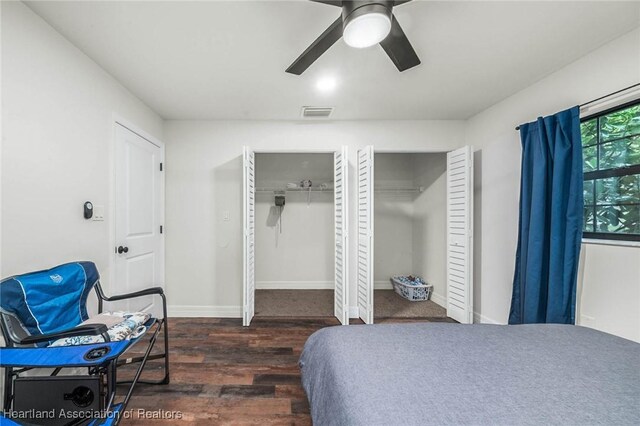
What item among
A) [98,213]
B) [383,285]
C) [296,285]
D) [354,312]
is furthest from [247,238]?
[383,285]

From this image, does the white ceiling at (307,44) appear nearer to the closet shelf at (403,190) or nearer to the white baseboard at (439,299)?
the closet shelf at (403,190)

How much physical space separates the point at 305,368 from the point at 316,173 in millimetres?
3411

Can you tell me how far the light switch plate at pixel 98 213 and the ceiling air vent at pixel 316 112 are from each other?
80.4 inches

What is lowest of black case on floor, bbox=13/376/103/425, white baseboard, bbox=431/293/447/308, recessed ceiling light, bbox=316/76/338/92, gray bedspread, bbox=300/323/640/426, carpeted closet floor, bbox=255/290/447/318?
carpeted closet floor, bbox=255/290/447/318

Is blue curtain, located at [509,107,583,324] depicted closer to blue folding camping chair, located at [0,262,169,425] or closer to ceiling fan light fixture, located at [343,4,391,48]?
ceiling fan light fixture, located at [343,4,391,48]

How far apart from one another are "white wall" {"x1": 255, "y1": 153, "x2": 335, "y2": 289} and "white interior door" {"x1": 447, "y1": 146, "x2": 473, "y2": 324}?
1901 millimetres

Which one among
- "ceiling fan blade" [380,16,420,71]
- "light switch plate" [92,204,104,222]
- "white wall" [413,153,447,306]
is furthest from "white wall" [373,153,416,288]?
"light switch plate" [92,204,104,222]

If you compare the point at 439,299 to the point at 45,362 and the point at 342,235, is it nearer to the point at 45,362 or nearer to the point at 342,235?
the point at 342,235

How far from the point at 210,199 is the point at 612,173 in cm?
365

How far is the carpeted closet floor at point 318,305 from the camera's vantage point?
3.24 m

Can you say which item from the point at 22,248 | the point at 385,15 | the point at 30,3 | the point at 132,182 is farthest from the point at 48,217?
the point at 385,15

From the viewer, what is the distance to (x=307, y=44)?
5.92ft

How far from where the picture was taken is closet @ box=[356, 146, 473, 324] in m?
2.89

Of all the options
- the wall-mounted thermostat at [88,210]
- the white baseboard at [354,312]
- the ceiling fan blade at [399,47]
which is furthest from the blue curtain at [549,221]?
the wall-mounted thermostat at [88,210]
